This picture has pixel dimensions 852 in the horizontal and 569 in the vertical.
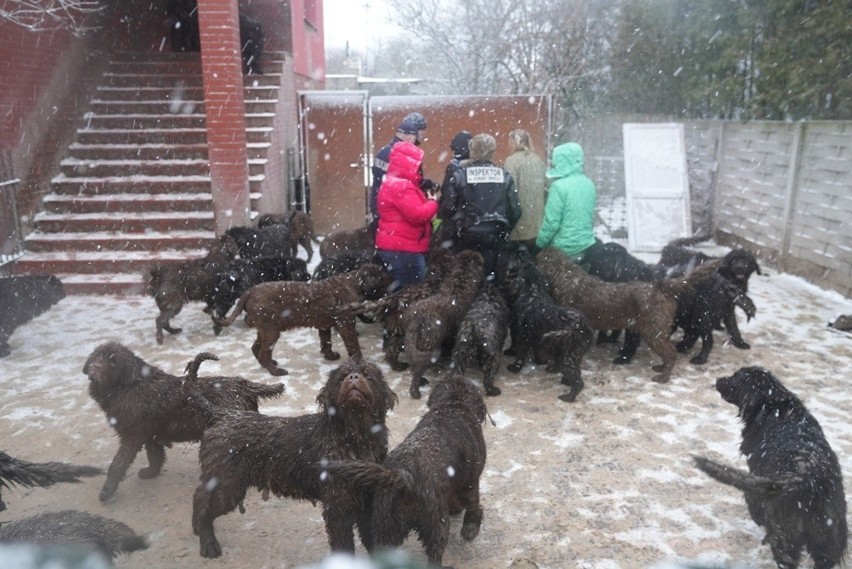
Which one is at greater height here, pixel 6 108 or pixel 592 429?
pixel 6 108

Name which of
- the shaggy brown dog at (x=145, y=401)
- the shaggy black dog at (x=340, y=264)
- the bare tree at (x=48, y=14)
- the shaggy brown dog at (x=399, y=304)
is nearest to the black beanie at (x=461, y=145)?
the shaggy brown dog at (x=399, y=304)

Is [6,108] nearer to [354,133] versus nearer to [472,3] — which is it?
[354,133]

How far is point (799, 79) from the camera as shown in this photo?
34.9 feet

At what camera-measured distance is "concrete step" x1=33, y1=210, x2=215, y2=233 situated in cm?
951

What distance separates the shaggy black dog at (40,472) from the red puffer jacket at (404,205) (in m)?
4.33

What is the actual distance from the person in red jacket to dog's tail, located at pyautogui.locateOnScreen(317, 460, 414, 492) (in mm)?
3634

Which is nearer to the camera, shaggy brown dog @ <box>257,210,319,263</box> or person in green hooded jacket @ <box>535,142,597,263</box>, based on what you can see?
person in green hooded jacket @ <box>535,142,597,263</box>

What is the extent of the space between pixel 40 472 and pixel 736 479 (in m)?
3.12

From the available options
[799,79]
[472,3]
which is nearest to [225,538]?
[799,79]

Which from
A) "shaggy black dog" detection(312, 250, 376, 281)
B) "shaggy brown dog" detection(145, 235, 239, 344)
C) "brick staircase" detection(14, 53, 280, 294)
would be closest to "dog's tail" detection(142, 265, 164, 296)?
"shaggy brown dog" detection(145, 235, 239, 344)

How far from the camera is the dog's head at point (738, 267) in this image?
6641mm

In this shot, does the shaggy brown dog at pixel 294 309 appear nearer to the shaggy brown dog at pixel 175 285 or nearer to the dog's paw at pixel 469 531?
the shaggy brown dog at pixel 175 285

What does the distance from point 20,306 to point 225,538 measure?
4307mm

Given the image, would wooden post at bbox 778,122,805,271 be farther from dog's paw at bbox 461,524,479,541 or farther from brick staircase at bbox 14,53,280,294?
brick staircase at bbox 14,53,280,294
